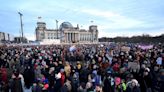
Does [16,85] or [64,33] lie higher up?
[64,33]

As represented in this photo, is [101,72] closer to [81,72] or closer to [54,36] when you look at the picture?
[81,72]

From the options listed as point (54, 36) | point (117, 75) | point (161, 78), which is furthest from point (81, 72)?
point (54, 36)

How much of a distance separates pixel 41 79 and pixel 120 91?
305 centimetres

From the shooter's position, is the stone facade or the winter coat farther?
the stone facade

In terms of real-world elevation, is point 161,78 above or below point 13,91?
above

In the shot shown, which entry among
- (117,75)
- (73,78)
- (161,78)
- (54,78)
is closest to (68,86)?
(73,78)

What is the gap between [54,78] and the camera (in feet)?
34.9

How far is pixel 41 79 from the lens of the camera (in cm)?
992

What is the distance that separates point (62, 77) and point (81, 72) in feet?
5.79

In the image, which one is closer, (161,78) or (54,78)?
(161,78)

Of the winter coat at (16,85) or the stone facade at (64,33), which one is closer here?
the winter coat at (16,85)

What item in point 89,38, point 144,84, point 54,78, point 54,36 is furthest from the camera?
point 89,38

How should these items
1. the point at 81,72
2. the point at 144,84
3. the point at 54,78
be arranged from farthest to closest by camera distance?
1. the point at 81,72
2. the point at 54,78
3. the point at 144,84

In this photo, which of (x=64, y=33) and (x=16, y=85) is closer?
(x=16, y=85)
